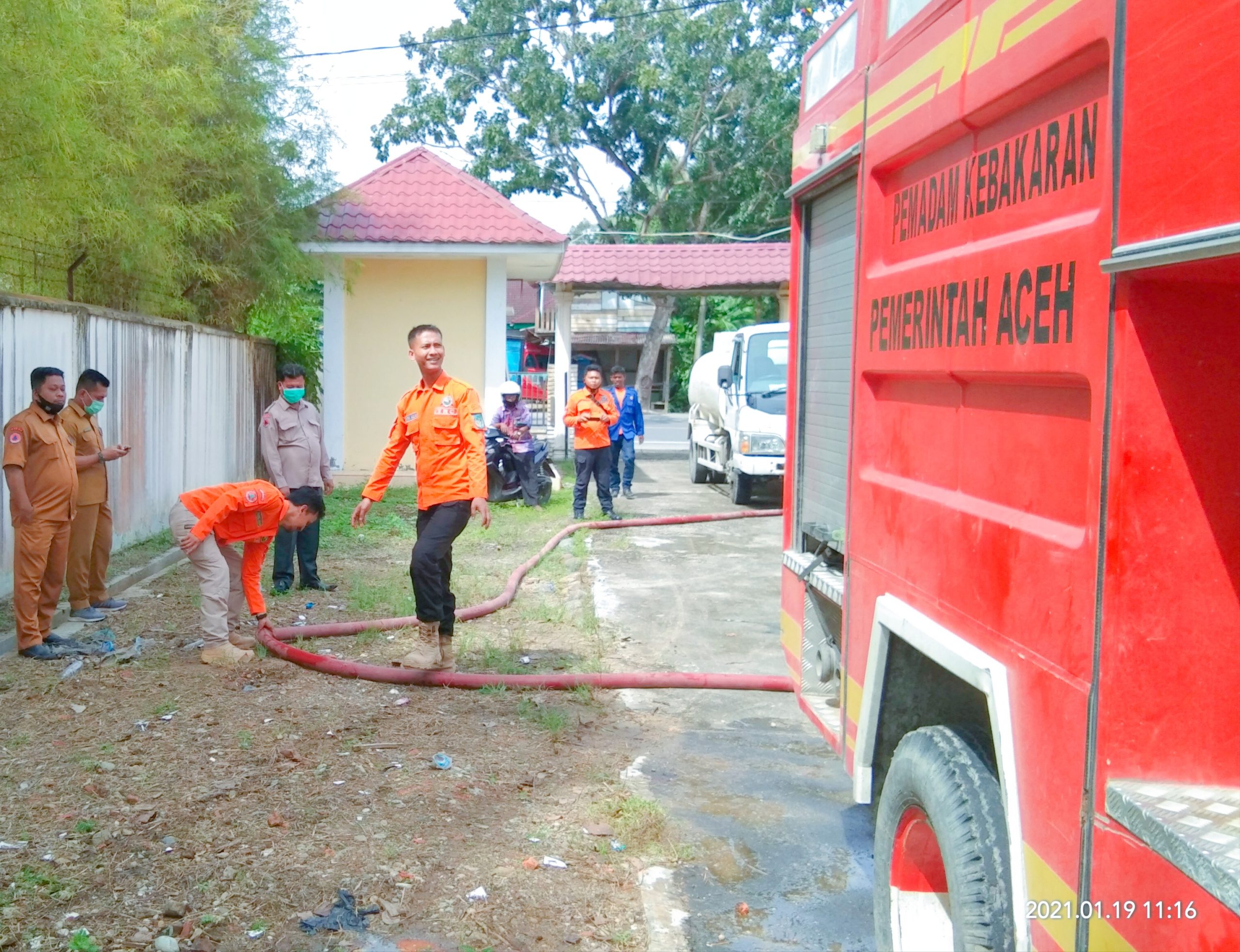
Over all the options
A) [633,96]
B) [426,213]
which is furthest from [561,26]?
[426,213]

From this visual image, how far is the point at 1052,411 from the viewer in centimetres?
233

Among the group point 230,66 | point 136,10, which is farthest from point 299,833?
point 230,66

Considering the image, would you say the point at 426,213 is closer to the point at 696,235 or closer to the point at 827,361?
the point at 827,361

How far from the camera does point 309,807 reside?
477 cm

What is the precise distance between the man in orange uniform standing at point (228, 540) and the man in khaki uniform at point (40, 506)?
906 mm

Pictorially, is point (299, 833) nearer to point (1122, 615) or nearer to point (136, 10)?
point (1122, 615)

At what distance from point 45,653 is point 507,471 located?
847cm

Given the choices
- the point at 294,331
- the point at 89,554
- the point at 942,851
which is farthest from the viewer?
the point at 294,331

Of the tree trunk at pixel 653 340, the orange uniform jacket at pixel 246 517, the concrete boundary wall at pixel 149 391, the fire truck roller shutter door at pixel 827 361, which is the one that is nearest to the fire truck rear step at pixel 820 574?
the fire truck roller shutter door at pixel 827 361

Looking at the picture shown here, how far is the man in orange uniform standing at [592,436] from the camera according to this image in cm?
1351

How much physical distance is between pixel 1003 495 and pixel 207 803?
11.7ft

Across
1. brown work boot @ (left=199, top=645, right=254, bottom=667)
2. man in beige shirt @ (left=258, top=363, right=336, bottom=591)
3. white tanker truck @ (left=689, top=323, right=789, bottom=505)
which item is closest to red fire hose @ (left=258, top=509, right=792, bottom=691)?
brown work boot @ (left=199, top=645, right=254, bottom=667)

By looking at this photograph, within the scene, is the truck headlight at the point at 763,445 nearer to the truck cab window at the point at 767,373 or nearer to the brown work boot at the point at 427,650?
the truck cab window at the point at 767,373

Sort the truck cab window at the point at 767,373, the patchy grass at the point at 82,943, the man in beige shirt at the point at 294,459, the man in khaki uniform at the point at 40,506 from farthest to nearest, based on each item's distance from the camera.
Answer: the truck cab window at the point at 767,373 → the man in beige shirt at the point at 294,459 → the man in khaki uniform at the point at 40,506 → the patchy grass at the point at 82,943
